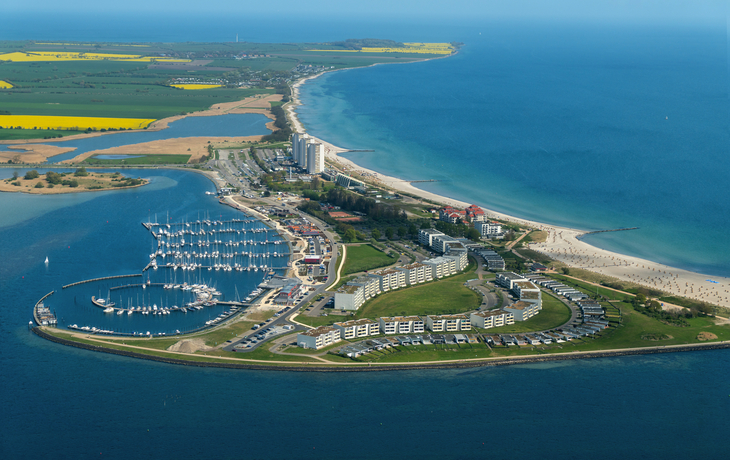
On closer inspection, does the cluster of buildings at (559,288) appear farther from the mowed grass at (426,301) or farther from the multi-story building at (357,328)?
the multi-story building at (357,328)

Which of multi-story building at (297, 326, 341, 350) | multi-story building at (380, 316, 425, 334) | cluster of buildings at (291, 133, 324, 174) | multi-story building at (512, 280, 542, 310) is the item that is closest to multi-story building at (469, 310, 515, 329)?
multi-story building at (512, 280, 542, 310)

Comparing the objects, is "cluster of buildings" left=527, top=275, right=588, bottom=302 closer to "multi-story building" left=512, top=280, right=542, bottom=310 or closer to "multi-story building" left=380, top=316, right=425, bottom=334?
"multi-story building" left=512, top=280, right=542, bottom=310

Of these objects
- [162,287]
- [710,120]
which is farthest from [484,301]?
[710,120]

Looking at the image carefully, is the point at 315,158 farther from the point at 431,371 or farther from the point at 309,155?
the point at 431,371

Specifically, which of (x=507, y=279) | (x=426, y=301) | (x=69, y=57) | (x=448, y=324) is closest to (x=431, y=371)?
(x=448, y=324)

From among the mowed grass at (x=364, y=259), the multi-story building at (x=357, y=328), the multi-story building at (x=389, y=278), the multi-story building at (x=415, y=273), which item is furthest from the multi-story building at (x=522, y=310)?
the mowed grass at (x=364, y=259)
